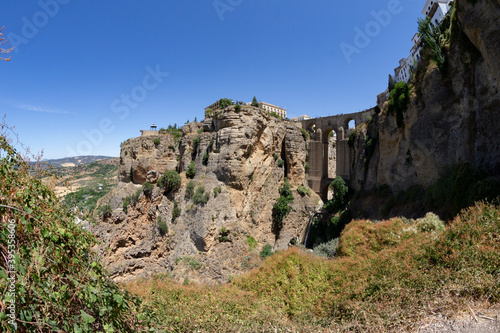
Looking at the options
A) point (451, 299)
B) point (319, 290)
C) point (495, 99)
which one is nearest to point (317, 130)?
point (495, 99)

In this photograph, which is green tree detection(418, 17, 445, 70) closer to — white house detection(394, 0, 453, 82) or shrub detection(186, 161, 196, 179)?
white house detection(394, 0, 453, 82)

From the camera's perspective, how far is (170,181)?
2156 cm

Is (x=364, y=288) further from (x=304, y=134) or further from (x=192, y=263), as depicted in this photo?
(x=304, y=134)

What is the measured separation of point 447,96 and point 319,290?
12.6 m

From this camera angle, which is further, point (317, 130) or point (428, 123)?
point (317, 130)

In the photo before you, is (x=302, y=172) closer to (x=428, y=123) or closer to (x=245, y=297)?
(x=428, y=123)

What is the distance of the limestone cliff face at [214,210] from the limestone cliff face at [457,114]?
9647mm

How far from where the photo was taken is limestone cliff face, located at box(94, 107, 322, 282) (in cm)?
1814

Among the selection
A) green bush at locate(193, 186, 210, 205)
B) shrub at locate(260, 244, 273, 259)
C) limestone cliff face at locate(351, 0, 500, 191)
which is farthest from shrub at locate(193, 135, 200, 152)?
limestone cliff face at locate(351, 0, 500, 191)

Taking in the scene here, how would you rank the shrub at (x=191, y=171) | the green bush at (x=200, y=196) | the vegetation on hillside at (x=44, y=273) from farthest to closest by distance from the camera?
the shrub at (x=191, y=171) < the green bush at (x=200, y=196) < the vegetation on hillside at (x=44, y=273)

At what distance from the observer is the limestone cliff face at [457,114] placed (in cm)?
1009

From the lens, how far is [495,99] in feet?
33.7

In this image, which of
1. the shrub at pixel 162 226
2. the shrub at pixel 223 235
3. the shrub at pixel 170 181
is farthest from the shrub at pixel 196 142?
the shrub at pixel 223 235

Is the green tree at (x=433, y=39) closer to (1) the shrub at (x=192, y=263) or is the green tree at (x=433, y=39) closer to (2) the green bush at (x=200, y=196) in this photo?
(2) the green bush at (x=200, y=196)
